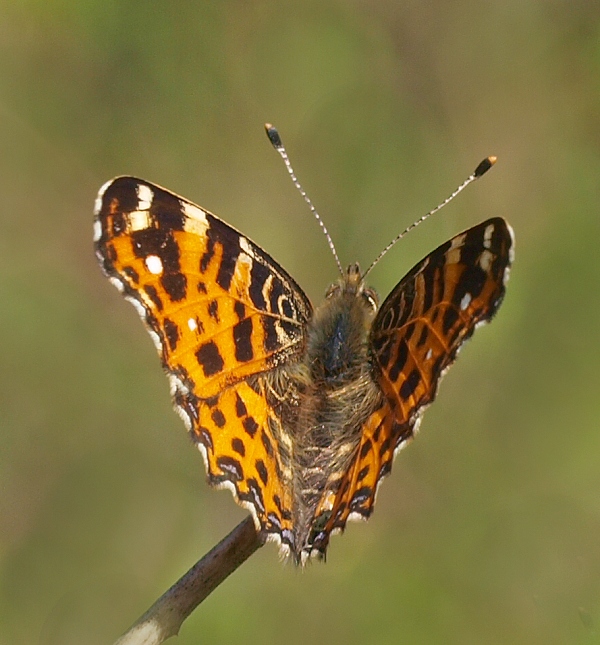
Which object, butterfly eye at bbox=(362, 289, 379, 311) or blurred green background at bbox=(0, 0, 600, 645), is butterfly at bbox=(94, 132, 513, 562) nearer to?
butterfly eye at bbox=(362, 289, 379, 311)

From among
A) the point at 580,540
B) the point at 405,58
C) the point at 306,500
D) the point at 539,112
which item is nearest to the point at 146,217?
the point at 306,500

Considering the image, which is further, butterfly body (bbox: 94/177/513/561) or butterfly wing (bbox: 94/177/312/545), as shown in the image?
butterfly wing (bbox: 94/177/312/545)

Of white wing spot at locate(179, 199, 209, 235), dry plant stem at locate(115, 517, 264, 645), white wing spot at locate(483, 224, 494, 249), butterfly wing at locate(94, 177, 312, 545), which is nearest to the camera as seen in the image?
dry plant stem at locate(115, 517, 264, 645)

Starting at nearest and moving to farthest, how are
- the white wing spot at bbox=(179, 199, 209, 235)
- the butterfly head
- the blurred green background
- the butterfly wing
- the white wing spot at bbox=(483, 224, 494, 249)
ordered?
the white wing spot at bbox=(483, 224, 494, 249), the butterfly wing, the white wing spot at bbox=(179, 199, 209, 235), the butterfly head, the blurred green background

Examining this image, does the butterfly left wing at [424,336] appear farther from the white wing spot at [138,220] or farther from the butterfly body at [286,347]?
the white wing spot at [138,220]

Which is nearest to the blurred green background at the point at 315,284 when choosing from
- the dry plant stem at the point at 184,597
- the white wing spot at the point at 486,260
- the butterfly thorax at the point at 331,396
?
the butterfly thorax at the point at 331,396

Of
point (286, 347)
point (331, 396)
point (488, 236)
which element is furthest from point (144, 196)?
point (488, 236)

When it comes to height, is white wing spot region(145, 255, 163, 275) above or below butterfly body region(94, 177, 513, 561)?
above

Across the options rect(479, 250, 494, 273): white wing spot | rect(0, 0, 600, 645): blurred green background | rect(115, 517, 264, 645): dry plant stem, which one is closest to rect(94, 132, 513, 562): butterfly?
rect(479, 250, 494, 273): white wing spot
